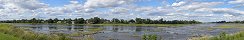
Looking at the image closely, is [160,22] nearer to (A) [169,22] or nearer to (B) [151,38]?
(A) [169,22]

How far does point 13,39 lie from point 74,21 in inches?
6478

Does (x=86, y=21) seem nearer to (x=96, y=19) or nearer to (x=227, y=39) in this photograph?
(x=96, y=19)

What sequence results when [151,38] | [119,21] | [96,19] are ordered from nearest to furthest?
1. [151,38]
2. [96,19]
3. [119,21]

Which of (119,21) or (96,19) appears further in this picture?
(119,21)

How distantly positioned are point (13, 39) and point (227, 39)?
13.6m

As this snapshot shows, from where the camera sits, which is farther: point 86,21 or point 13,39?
point 86,21

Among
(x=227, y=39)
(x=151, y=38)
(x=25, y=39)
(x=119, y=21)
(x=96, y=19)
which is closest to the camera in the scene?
(x=151, y=38)

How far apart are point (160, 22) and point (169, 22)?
6.94 metres

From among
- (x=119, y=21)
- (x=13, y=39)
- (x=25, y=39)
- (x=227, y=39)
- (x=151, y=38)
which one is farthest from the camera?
(x=119, y=21)

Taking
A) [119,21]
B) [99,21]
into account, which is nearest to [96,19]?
[99,21]

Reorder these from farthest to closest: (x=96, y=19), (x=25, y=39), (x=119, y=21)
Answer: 1. (x=119, y=21)
2. (x=96, y=19)
3. (x=25, y=39)

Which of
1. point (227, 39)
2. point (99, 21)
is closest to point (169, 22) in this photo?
point (99, 21)

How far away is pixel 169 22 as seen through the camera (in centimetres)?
19425

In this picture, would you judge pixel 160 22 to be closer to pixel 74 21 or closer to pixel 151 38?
pixel 74 21
